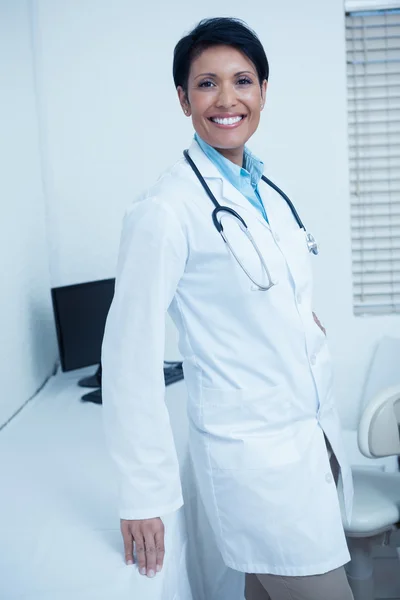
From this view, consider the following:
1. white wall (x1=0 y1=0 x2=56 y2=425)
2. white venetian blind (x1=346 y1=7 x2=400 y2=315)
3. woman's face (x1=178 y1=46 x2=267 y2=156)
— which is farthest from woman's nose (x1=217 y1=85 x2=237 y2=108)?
white venetian blind (x1=346 y1=7 x2=400 y2=315)

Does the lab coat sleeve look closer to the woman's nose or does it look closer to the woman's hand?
the woman's hand

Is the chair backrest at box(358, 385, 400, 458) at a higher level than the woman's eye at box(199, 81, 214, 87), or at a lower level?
lower

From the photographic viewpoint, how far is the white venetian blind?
2354 millimetres

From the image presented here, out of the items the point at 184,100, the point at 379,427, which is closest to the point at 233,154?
the point at 184,100

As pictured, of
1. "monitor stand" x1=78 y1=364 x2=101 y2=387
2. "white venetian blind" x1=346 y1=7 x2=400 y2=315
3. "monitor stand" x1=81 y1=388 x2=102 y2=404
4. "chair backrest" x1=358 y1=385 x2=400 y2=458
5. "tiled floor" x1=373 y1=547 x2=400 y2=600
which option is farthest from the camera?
"white venetian blind" x1=346 y1=7 x2=400 y2=315

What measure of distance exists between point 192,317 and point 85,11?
5.34 feet

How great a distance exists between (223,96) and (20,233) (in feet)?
3.68

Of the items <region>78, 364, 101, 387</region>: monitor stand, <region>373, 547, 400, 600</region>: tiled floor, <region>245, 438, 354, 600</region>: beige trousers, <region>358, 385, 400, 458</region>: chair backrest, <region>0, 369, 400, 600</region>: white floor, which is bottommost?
<region>373, 547, 400, 600</region>: tiled floor

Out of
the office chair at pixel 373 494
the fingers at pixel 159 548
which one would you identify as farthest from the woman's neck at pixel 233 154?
the fingers at pixel 159 548

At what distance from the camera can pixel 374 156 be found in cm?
241

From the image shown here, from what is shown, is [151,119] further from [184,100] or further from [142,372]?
[142,372]

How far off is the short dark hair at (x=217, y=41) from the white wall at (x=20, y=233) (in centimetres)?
90

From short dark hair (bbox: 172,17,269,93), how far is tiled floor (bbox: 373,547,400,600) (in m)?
1.48

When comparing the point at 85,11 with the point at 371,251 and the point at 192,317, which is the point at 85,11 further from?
the point at 192,317
